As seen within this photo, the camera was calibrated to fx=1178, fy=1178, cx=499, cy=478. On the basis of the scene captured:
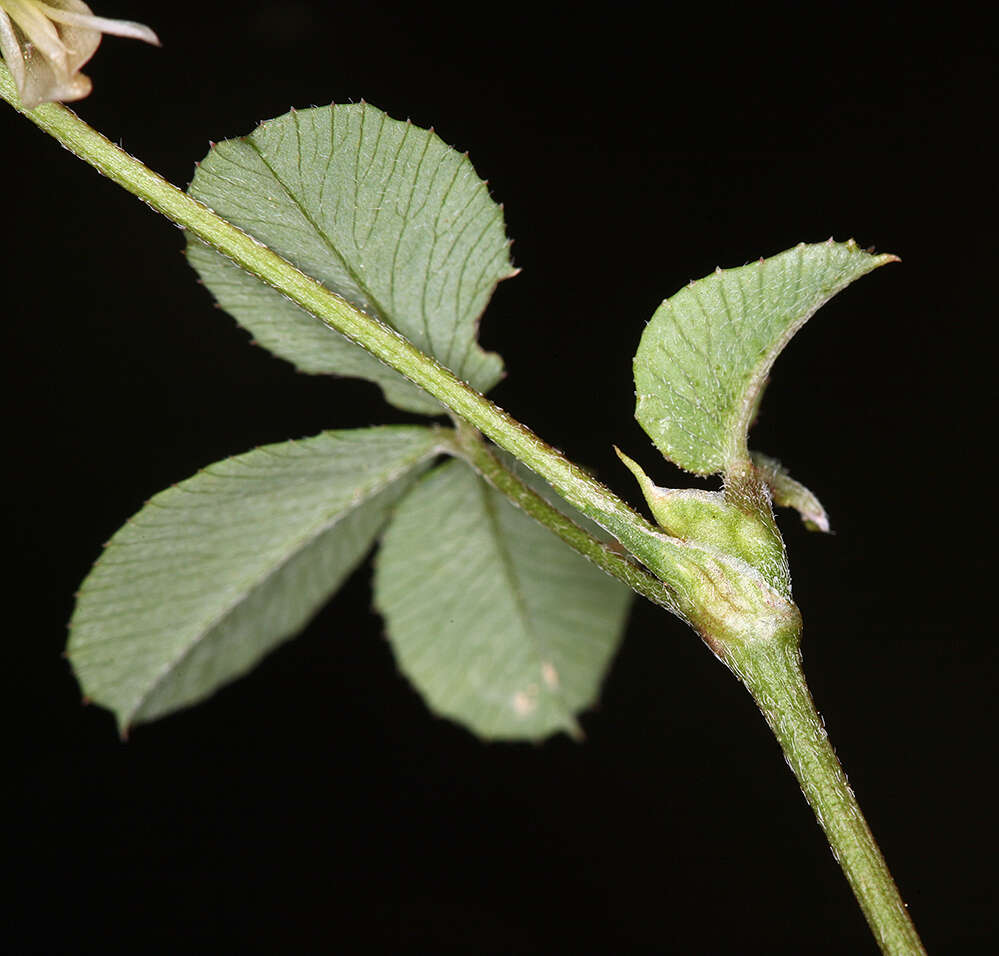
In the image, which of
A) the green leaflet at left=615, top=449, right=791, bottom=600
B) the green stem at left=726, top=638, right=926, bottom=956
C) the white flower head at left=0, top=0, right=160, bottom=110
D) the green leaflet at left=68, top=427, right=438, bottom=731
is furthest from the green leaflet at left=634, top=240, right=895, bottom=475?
the white flower head at left=0, top=0, right=160, bottom=110

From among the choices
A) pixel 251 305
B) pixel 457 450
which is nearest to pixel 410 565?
pixel 457 450

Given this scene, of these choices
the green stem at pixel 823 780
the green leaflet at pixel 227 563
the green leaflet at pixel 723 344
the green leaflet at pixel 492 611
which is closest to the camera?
the green stem at pixel 823 780

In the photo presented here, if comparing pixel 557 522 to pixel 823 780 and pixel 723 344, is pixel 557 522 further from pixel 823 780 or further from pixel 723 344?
pixel 823 780

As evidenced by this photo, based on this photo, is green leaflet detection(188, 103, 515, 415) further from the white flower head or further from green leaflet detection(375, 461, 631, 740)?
green leaflet detection(375, 461, 631, 740)

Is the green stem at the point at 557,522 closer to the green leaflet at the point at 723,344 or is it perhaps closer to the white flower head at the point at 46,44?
the green leaflet at the point at 723,344

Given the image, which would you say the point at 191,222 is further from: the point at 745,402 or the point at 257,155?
the point at 745,402

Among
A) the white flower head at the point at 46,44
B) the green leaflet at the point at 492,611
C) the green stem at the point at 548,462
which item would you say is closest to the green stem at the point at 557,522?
the green stem at the point at 548,462

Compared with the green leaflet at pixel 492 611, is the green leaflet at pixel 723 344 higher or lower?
higher
